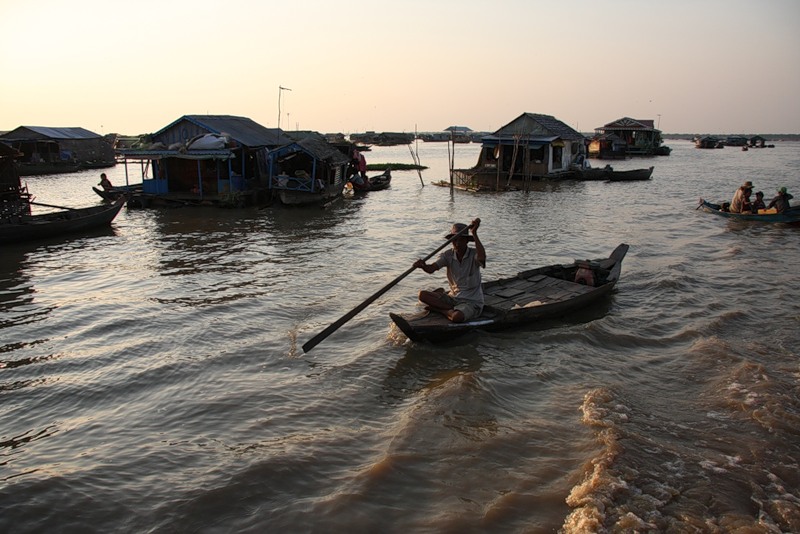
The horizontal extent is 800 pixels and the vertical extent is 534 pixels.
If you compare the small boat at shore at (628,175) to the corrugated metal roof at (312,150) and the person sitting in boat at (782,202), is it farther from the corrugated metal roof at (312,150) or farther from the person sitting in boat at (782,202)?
the corrugated metal roof at (312,150)

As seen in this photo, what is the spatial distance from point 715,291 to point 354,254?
7583mm

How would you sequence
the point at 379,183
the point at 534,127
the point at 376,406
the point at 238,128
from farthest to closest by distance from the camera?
the point at 534,127 → the point at 379,183 → the point at 238,128 → the point at 376,406

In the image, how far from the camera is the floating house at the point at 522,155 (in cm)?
2773

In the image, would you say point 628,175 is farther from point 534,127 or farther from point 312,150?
point 312,150

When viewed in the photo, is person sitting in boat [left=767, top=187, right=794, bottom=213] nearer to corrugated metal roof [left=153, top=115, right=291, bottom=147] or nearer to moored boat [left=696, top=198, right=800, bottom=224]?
moored boat [left=696, top=198, right=800, bottom=224]

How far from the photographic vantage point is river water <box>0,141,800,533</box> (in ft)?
13.7

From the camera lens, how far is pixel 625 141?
52812 mm

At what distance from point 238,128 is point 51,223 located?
31.0ft

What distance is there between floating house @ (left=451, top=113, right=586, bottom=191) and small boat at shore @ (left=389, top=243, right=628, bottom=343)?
17.6 metres

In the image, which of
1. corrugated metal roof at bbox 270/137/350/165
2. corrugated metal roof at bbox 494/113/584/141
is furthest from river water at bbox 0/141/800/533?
corrugated metal roof at bbox 494/113/584/141

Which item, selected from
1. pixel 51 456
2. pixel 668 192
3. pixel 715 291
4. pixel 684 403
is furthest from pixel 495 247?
pixel 668 192

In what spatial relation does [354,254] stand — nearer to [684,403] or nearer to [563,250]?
[563,250]

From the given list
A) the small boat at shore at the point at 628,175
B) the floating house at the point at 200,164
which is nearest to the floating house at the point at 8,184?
the floating house at the point at 200,164

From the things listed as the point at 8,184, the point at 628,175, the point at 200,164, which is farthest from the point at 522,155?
the point at 8,184
